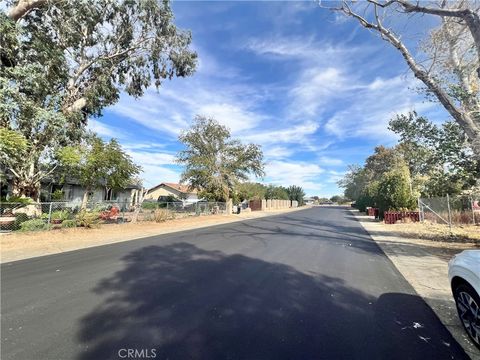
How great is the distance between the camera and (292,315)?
409 cm

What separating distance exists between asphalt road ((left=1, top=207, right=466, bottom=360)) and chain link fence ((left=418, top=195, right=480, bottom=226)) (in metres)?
14.5

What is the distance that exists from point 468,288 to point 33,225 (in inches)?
601

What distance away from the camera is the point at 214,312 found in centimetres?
414

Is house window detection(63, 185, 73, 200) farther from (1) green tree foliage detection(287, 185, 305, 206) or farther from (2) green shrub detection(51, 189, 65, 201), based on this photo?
(1) green tree foliage detection(287, 185, 305, 206)

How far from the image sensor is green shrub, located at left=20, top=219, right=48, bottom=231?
12.4 metres

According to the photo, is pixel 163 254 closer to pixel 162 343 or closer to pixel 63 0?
pixel 162 343

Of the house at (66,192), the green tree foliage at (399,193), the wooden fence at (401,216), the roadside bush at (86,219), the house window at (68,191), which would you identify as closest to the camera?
the roadside bush at (86,219)

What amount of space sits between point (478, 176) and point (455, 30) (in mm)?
6728

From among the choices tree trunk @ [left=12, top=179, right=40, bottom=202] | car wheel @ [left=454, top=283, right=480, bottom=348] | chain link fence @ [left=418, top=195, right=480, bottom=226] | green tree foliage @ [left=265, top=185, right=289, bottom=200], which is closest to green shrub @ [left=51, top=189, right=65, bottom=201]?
tree trunk @ [left=12, top=179, right=40, bottom=202]

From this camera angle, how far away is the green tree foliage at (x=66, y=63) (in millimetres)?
14258

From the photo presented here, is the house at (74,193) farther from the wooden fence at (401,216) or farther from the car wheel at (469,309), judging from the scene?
the car wheel at (469,309)

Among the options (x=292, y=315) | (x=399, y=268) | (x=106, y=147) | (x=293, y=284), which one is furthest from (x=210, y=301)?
(x=106, y=147)

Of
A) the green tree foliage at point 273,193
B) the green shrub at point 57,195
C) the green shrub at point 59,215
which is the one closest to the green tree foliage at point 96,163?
the green shrub at point 59,215

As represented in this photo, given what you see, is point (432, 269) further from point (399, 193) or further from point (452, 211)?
point (399, 193)
